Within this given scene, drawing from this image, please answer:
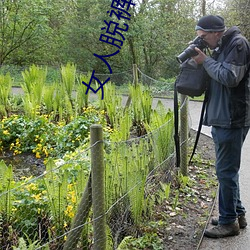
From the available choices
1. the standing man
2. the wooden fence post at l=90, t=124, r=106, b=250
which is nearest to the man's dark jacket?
the standing man

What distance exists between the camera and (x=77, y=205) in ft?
9.09

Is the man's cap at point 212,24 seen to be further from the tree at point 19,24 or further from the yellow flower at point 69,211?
the tree at point 19,24

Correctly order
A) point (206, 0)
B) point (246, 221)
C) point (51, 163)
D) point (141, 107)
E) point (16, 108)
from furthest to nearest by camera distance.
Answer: point (206, 0)
point (16, 108)
point (141, 107)
point (246, 221)
point (51, 163)

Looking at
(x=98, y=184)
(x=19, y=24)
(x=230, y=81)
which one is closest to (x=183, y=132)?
(x=230, y=81)

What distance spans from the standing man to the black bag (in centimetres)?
6

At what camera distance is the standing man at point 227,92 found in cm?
284

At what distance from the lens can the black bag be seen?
310 centimetres

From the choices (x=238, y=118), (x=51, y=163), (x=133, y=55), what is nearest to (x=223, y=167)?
(x=238, y=118)

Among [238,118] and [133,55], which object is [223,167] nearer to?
[238,118]

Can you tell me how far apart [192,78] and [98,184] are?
1.28 m

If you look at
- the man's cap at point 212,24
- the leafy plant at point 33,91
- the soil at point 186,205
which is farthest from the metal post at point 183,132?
the leafy plant at point 33,91

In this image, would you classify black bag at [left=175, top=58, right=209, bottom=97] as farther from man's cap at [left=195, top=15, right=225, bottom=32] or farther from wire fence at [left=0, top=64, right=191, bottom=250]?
wire fence at [left=0, top=64, right=191, bottom=250]

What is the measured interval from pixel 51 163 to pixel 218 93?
1.41 metres

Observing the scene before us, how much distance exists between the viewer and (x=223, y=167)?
3113 mm
